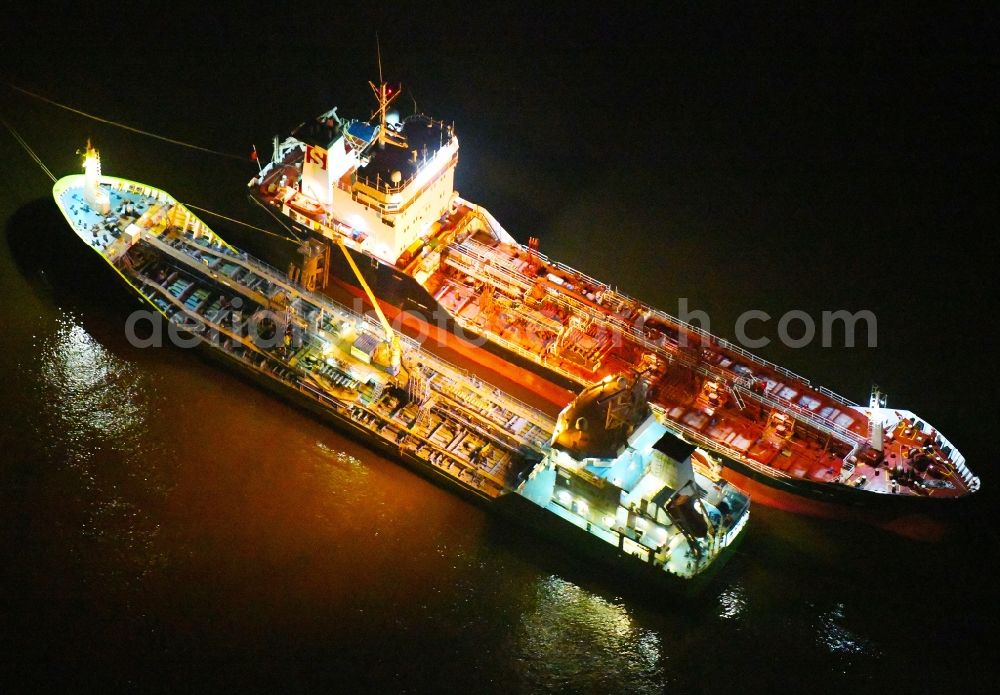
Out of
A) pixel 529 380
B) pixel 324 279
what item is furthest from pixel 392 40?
pixel 529 380

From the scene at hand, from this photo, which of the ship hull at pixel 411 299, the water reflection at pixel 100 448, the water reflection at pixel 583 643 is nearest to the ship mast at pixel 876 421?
the ship hull at pixel 411 299

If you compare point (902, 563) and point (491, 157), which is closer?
point (902, 563)

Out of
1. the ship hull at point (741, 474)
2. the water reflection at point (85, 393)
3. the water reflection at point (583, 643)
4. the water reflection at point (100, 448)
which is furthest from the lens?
the water reflection at point (85, 393)

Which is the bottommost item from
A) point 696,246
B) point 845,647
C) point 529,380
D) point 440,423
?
point 845,647

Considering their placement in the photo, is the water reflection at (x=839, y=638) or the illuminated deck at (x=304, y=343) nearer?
the water reflection at (x=839, y=638)

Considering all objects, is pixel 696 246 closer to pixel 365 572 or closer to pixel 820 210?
pixel 820 210

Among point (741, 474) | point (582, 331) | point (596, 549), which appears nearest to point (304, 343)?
point (582, 331)

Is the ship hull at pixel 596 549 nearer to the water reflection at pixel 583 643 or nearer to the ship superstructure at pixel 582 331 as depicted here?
the water reflection at pixel 583 643

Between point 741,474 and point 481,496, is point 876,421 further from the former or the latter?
point 481,496
